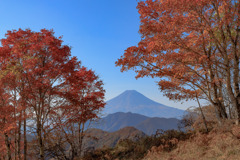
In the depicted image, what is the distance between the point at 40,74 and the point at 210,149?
10.1 m

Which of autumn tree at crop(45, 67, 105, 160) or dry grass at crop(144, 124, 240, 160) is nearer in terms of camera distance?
dry grass at crop(144, 124, 240, 160)

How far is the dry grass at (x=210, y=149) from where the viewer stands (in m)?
6.98

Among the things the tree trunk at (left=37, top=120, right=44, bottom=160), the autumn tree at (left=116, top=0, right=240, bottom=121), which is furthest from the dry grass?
the tree trunk at (left=37, top=120, right=44, bottom=160)

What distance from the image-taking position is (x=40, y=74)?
36.4 feet

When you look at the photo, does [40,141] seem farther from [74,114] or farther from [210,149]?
[210,149]

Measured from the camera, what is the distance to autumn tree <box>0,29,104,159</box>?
421 inches

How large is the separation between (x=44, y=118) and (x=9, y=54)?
494 centimetres

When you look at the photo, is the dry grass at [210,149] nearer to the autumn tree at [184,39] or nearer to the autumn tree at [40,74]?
the autumn tree at [184,39]

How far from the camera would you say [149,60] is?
10.6 m

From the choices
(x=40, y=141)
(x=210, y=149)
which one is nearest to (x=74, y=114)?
(x=40, y=141)

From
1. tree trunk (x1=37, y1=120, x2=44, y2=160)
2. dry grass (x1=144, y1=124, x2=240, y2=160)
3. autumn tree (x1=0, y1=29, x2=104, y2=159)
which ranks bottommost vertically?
dry grass (x1=144, y1=124, x2=240, y2=160)

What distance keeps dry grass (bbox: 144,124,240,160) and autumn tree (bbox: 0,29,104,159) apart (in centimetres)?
616

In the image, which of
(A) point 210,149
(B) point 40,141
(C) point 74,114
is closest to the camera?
(A) point 210,149

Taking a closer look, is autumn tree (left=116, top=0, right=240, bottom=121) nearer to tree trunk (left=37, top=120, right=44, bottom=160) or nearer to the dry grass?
the dry grass
